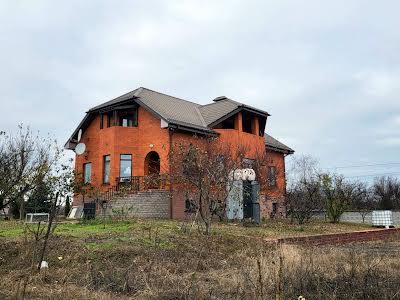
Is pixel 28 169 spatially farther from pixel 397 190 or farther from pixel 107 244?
pixel 397 190

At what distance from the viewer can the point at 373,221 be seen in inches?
1030

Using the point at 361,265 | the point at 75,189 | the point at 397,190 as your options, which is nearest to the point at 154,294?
the point at 361,265

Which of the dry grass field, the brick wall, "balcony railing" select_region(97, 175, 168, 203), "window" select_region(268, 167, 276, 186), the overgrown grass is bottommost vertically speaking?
the dry grass field

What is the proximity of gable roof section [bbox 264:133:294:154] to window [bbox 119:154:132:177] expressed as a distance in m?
10.1

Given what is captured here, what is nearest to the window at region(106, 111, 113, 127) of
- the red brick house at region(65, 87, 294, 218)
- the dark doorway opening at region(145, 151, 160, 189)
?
the red brick house at region(65, 87, 294, 218)

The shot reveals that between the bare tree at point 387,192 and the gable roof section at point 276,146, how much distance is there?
89.1 feet

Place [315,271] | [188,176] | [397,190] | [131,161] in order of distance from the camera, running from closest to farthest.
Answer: [315,271] → [188,176] → [131,161] → [397,190]

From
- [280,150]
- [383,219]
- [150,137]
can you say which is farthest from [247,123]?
[383,219]

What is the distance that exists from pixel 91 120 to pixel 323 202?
1538cm

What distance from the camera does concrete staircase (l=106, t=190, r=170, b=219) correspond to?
69.8ft

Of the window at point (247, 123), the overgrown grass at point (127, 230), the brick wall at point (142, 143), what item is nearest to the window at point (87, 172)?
the brick wall at point (142, 143)

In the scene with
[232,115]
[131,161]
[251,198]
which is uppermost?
[232,115]

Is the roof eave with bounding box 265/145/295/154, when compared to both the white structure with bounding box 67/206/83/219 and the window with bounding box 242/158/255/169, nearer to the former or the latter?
the window with bounding box 242/158/255/169

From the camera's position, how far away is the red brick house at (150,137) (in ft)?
73.0
